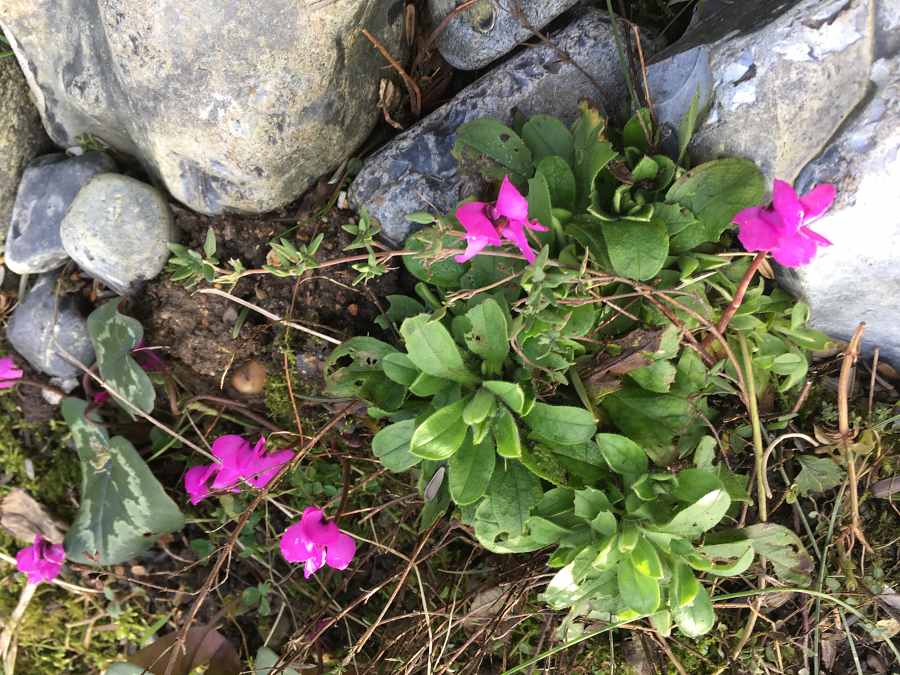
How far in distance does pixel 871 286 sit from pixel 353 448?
58.6 inches

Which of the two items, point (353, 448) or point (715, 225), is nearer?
point (715, 225)

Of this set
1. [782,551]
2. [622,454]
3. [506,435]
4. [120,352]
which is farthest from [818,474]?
[120,352]

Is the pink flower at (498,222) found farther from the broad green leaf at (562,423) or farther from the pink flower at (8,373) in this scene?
the pink flower at (8,373)

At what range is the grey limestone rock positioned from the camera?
2406 mm

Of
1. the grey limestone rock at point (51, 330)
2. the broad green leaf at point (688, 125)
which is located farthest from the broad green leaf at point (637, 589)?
the grey limestone rock at point (51, 330)

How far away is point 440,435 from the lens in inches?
64.4

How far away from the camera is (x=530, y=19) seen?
1938 millimetres

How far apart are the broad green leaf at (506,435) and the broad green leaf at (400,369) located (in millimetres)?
242

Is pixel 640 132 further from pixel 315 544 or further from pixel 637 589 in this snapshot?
pixel 315 544

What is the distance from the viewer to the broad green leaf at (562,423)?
5.37 feet

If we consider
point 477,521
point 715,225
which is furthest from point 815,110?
point 477,521

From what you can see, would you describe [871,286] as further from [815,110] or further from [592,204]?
[592,204]

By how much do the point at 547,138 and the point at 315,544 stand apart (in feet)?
3.96

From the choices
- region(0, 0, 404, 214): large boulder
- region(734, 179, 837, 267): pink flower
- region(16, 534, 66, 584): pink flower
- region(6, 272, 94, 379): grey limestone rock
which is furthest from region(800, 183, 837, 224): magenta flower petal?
region(16, 534, 66, 584): pink flower
